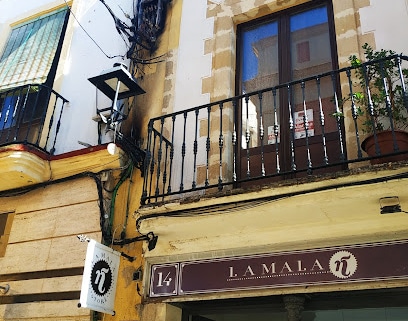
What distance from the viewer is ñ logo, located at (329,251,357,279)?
4180mm

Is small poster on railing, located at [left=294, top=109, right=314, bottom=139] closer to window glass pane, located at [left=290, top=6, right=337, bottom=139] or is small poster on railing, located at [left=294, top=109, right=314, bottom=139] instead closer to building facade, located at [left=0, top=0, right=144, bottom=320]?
window glass pane, located at [left=290, top=6, right=337, bottom=139]

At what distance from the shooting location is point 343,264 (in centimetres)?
423

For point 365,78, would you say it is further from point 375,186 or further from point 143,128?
point 143,128

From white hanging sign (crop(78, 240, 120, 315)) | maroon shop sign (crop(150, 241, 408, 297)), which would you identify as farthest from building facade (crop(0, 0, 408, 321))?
white hanging sign (crop(78, 240, 120, 315))

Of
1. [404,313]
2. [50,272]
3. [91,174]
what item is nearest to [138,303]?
[50,272]

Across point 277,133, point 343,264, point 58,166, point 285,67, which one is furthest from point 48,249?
point 285,67

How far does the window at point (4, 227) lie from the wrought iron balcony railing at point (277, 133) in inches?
84.7

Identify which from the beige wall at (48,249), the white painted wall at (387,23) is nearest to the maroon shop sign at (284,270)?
the beige wall at (48,249)

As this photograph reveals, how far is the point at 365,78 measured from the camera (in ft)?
14.4

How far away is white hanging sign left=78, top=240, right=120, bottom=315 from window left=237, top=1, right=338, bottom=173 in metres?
1.86

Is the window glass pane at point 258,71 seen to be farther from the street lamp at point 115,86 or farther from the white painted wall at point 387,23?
the street lamp at point 115,86

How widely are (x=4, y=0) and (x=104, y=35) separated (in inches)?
115

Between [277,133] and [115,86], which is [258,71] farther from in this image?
[115,86]

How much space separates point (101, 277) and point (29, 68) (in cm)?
405
